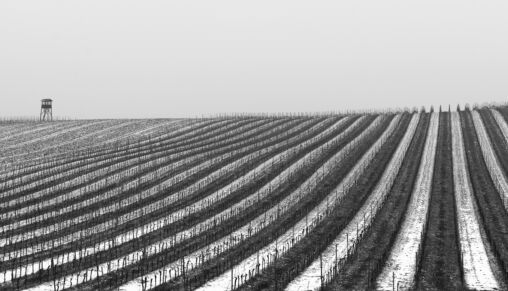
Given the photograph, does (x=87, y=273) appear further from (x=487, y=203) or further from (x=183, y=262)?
(x=487, y=203)

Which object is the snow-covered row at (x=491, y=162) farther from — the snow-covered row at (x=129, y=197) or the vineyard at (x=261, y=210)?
the snow-covered row at (x=129, y=197)

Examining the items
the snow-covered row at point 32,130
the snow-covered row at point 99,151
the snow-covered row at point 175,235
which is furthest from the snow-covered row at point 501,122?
the snow-covered row at point 32,130

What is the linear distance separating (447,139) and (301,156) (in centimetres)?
2020

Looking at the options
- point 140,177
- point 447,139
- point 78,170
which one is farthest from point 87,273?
point 447,139

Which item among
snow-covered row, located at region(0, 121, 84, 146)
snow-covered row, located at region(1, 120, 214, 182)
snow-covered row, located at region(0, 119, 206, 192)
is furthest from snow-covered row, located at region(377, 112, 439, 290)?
snow-covered row, located at region(0, 121, 84, 146)

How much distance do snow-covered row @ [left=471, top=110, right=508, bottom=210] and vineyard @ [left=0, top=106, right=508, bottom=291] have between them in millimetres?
214

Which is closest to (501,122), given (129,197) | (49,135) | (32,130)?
(129,197)

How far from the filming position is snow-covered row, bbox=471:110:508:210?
1784 inches

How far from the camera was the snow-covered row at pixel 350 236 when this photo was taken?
2483cm

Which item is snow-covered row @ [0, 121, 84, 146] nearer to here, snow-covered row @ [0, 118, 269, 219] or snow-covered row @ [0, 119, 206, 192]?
snow-covered row @ [0, 119, 206, 192]

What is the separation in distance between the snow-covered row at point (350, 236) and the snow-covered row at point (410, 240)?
2106mm

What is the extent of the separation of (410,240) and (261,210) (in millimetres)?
11592

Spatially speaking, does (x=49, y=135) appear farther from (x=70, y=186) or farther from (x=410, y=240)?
(x=410, y=240)

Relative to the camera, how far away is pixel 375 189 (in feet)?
153
